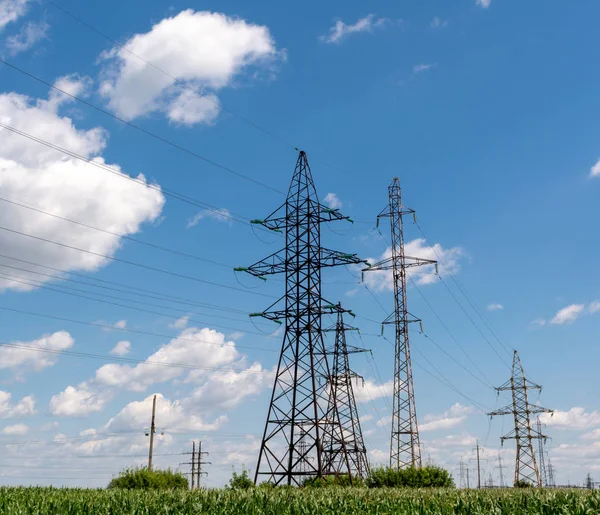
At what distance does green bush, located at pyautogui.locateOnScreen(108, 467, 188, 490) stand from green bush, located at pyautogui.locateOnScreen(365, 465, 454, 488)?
46.9ft

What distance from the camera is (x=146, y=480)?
43969mm

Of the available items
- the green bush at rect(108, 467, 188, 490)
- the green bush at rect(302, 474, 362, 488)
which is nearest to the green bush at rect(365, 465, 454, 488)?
the green bush at rect(302, 474, 362, 488)

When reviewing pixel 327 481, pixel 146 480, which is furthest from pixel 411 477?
pixel 146 480

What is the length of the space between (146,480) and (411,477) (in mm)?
19139

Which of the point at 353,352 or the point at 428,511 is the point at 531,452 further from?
the point at 428,511

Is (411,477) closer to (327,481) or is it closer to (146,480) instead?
(327,481)

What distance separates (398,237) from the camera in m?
63.3

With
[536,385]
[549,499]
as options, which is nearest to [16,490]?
[549,499]

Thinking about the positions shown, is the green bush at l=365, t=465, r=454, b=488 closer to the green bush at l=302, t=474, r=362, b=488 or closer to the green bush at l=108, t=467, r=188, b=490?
the green bush at l=302, t=474, r=362, b=488

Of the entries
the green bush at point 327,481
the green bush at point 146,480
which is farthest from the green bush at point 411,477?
the green bush at point 146,480

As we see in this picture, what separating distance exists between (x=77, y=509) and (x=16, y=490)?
13610 millimetres

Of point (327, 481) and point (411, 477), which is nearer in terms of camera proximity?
point (327, 481)

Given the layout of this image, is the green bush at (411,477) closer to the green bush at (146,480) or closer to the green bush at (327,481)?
the green bush at (327,481)

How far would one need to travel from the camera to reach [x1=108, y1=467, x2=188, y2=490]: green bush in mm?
43688
